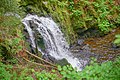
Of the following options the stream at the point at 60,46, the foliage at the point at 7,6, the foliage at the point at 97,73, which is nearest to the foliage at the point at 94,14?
the stream at the point at 60,46

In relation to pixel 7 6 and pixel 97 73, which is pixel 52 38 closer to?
pixel 7 6

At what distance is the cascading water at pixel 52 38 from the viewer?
26.3 ft

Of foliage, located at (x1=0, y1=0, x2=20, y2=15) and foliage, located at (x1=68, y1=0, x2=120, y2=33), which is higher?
foliage, located at (x1=0, y1=0, x2=20, y2=15)

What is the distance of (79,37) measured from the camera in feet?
33.4

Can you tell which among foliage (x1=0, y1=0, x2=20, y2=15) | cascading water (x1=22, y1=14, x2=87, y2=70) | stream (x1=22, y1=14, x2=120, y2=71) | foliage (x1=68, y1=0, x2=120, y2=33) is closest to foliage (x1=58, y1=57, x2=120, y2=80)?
foliage (x1=0, y1=0, x2=20, y2=15)

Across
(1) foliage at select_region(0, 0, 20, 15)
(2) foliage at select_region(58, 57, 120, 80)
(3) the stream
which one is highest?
(1) foliage at select_region(0, 0, 20, 15)

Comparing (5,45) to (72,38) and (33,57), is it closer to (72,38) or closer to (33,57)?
(33,57)

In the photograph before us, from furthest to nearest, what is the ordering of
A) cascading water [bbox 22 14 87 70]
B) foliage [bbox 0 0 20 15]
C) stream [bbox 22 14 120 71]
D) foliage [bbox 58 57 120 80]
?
cascading water [bbox 22 14 87 70], stream [bbox 22 14 120 71], foliage [bbox 0 0 20 15], foliage [bbox 58 57 120 80]

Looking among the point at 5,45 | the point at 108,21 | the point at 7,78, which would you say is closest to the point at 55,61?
the point at 5,45

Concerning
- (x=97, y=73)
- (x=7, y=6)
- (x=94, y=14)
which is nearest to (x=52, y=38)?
(x=7, y=6)

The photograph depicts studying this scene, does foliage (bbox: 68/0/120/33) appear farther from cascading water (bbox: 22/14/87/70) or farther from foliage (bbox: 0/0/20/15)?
foliage (bbox: 0/0/20/15)

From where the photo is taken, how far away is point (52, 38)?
343 inches

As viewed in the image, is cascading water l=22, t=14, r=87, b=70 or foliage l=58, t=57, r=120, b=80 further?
cascading water l=22, t=14, r=87, b=70

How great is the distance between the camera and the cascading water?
8022mm
